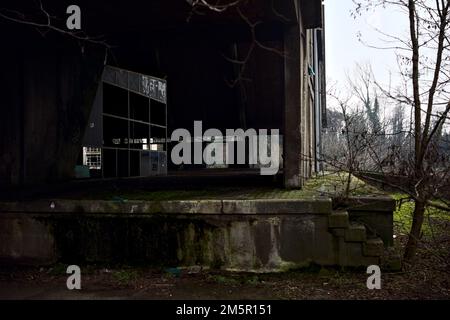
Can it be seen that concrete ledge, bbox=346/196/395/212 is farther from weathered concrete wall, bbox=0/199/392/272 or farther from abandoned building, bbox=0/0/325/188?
abandoned building, bbox=0/0/325/188

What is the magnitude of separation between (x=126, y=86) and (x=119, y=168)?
2968 mm

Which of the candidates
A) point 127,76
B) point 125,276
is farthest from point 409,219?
point 127,76

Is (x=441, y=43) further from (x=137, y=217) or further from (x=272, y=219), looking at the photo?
(x=137, y=217)

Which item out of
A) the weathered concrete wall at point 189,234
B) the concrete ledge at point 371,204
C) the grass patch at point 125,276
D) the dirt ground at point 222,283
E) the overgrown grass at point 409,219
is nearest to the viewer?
the dirt ground at point 222,283

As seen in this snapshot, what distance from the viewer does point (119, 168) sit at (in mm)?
15086

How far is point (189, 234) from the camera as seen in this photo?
21.6 feet

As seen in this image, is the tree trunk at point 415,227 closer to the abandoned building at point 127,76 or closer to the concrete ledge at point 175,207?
the concrete ledge at point 175,207

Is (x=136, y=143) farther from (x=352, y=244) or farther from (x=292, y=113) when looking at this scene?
(x=352, y=244)

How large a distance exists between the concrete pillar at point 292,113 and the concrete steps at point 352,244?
2.03m

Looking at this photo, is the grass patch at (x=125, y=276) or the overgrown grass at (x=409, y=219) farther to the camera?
the overgrown grass at (x=409, y=219)

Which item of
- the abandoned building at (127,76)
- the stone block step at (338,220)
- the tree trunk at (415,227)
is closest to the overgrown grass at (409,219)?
the tree trunk at (415,227)

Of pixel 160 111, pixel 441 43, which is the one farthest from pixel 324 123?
pixel 441 43

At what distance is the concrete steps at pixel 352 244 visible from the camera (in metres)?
6.19

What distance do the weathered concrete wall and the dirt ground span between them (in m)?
0.20
